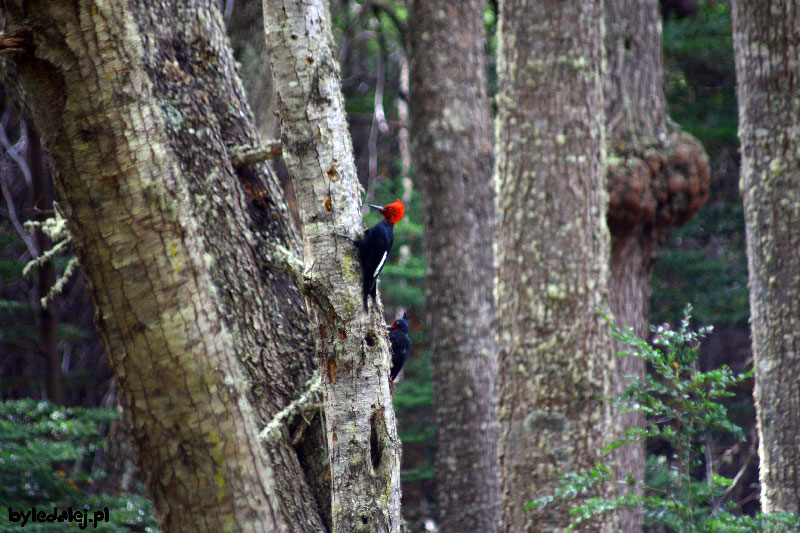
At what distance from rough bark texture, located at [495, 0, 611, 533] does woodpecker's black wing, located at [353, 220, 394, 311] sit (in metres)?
1.87

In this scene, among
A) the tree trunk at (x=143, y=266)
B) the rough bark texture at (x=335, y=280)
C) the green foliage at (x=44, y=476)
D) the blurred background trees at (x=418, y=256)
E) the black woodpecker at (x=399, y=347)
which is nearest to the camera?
the tree trunk at (x=143, y=266)

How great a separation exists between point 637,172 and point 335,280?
11.0 feet

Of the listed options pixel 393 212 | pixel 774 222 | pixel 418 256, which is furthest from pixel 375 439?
pixel 418 256

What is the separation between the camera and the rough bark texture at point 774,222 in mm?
3609

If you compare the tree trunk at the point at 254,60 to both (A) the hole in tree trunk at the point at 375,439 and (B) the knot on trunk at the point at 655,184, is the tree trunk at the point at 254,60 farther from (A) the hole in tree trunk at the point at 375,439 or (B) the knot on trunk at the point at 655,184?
(A) the hole in tree trunk at the point at 375,439

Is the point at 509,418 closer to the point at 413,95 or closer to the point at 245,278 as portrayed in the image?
the point at 245,278

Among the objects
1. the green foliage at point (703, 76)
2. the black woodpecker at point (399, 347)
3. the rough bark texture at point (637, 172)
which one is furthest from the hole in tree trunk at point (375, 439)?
the green foliage at point (703, 76)

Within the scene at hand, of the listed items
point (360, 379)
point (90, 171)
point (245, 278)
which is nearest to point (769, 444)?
point (360, 379)

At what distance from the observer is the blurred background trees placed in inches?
294

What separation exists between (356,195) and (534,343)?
1.95 meters

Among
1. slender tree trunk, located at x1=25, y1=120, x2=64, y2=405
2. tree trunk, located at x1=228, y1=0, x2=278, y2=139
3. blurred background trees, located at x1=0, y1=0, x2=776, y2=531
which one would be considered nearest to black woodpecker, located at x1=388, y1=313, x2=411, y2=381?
tree trunk, located at x1=228, y1=0, x2=278, y2=139

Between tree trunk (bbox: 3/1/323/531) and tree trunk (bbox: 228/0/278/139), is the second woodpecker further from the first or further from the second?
tree trunk (bbox: 228/0/278/139)

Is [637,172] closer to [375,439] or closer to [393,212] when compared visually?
[393,212]

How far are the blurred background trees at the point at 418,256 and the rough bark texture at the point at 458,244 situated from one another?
27.3 inches
